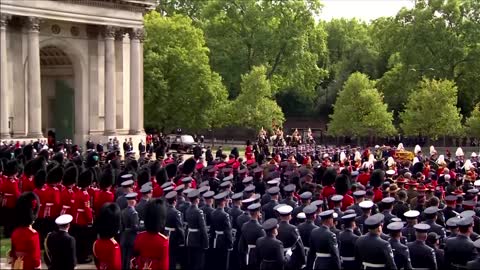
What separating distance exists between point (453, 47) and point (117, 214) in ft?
191

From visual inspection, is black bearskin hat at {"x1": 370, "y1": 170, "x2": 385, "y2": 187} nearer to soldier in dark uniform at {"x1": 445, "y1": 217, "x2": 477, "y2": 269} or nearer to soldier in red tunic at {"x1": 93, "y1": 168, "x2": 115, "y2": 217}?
soldier in red tunic at {"x1": 93, "y1": 168, "x2": 115, "y2": 217}

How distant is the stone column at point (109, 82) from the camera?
48.0 metres

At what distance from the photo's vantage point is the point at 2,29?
4166 centimetres

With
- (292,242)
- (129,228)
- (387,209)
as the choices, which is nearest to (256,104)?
(387,209)

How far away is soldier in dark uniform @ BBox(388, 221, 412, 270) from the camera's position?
39.1 feet

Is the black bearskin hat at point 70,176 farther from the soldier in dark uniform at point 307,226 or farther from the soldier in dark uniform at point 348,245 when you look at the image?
the soldier in dark uniform at point 348,245

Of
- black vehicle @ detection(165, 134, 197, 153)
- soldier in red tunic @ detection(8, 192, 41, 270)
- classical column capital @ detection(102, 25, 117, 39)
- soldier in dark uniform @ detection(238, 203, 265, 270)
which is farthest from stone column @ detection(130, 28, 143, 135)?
soldier in red tunic @ detection(8, 192, 41, 270)

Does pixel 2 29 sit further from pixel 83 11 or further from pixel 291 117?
pixel 291 117

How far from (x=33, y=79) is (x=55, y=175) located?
27.3 m

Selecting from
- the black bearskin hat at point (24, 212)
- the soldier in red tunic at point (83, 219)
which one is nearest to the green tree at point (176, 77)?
the soldier in red tunic at point (83, 219)

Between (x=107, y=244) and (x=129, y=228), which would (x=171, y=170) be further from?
(x=107, y=244)

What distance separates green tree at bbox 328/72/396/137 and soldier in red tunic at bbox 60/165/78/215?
4470cm

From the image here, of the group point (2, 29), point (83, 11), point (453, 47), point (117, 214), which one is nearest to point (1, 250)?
point (117, 214)

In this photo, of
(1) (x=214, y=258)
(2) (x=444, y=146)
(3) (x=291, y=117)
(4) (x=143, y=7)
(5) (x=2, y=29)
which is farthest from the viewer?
(3) (x=291, y=117)
